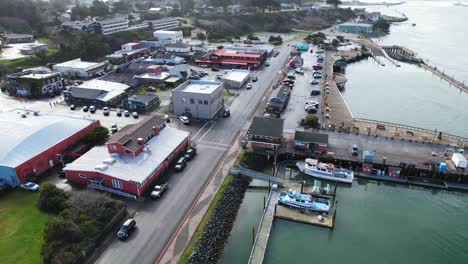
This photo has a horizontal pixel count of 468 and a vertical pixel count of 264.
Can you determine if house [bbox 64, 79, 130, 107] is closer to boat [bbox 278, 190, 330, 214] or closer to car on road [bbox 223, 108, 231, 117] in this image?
car on road [bbox 223, 108, 231, 117]

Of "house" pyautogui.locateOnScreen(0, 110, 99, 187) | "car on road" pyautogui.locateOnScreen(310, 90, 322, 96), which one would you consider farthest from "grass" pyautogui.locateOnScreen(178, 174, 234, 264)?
"car on road" pyautogui.locateOnScreen(310, 90, 322, 96)

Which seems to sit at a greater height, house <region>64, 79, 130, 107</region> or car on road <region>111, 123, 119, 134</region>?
house <region>64, 79, 130, 107</region>

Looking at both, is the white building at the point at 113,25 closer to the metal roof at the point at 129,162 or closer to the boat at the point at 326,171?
the metal roof at the point at 129,162

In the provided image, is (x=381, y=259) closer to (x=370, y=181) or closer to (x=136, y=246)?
(x=370, y=181)

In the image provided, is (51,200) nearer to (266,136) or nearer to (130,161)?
(130,161)

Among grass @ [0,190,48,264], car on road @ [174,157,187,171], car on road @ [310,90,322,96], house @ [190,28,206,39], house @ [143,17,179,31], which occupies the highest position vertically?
house @ [143,17,179,31]

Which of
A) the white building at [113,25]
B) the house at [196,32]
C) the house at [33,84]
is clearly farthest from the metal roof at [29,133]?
→ the house at [196,32]
